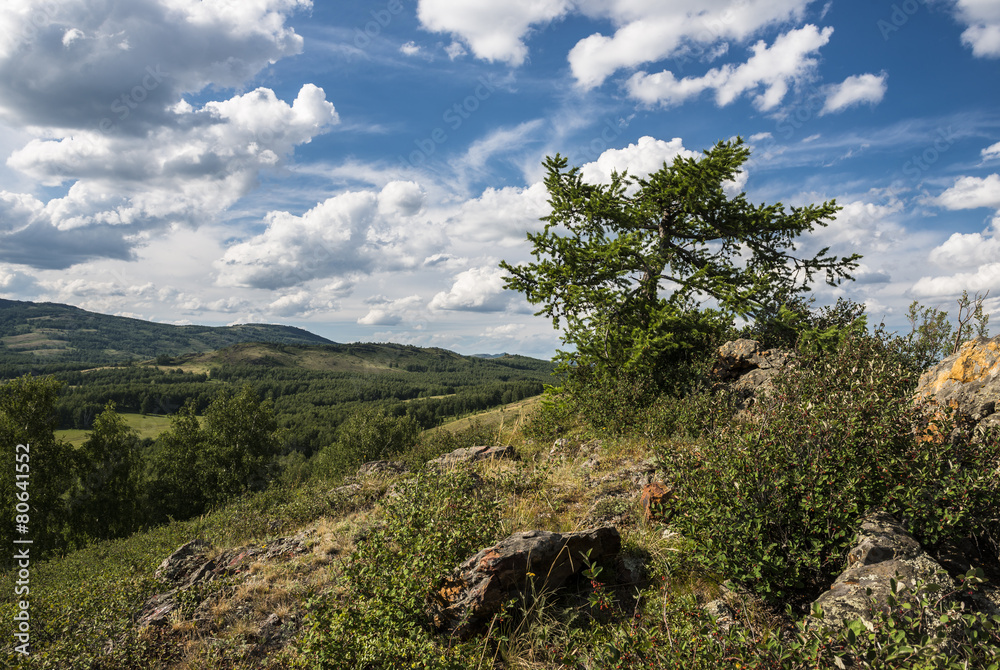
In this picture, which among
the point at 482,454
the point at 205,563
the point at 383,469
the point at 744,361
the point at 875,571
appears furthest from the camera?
the point at 744,361

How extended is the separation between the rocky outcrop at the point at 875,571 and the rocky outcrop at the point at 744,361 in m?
9.36

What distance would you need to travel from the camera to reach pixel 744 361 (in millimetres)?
15141

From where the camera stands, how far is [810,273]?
15.8 meters

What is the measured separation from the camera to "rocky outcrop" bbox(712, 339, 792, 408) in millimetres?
13625

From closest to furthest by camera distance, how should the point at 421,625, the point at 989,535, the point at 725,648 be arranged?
the point at 725,648 < the point at 989,535 < the point at 421,625

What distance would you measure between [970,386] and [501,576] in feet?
24.6

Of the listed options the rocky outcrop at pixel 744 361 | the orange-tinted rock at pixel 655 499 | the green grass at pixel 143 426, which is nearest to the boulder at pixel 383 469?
the orange-tinted rock at pixel 655 499

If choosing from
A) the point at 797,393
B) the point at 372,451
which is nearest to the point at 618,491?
the point at 797,393

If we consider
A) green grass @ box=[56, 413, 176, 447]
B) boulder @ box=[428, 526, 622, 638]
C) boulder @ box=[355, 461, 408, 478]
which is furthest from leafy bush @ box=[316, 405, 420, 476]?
green grass @ box=[56, 413, 176, 447]

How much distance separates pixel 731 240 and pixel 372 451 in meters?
48.1

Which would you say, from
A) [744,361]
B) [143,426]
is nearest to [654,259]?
[744,361]

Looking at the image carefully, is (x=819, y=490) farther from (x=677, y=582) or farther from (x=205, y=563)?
(x=205, y=563)

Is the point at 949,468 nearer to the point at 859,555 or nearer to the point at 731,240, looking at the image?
the point at 859,555

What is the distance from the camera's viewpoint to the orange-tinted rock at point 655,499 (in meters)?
7.23
